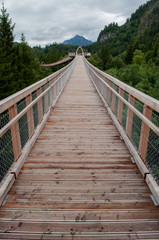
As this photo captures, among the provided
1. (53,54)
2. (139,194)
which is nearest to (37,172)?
(139,194)

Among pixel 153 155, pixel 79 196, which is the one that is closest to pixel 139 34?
pixel 153 155

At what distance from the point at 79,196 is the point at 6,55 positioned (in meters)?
29.9

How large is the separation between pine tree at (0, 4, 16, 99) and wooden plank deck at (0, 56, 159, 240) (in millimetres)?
22754

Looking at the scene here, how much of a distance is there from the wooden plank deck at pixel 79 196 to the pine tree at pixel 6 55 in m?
22.8

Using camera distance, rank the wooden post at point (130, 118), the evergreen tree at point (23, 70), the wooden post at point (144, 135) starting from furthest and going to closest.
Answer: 1. the evergreen tree at point (23, 70)
2. the wooden post at point (130, 118)
3. the wooden post at point (144, 135)

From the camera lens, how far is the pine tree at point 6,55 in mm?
24938

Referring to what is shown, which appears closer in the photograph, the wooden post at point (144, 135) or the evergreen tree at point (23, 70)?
the wooden post at point (144, 135)

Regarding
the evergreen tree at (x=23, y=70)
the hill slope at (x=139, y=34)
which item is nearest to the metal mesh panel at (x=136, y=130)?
the evergreen tree at (x=23, y=70)

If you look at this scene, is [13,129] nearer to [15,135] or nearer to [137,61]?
[15,135]

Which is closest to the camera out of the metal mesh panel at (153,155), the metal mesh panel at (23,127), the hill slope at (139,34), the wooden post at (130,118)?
the metal mesh panel at (153,155)

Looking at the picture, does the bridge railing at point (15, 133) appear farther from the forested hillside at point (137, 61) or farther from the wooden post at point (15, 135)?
the forested hillside at point (137, 61)

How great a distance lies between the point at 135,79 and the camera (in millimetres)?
43125

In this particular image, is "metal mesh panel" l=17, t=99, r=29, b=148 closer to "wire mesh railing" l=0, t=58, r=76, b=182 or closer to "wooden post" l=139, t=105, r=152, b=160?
"wire mesh railing" l=0, t=58, r=76, b=182

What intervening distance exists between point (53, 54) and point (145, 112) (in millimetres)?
93715
